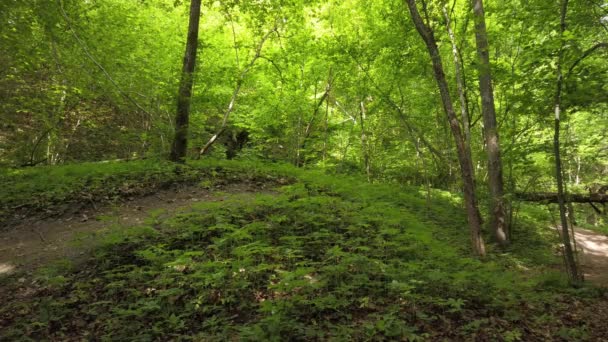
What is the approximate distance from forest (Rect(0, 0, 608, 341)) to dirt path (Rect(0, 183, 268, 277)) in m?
0.06

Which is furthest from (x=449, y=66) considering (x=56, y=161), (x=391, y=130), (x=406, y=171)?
(x=56, y=161)

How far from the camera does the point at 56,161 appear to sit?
49.9ft

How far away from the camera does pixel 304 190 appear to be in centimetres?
888

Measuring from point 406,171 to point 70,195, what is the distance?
1318cm

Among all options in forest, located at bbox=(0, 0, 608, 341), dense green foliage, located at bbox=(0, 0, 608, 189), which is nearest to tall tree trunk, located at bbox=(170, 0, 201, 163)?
forest, located at bbox=(0, 0, 608, 341)

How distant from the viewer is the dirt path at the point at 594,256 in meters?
7.79

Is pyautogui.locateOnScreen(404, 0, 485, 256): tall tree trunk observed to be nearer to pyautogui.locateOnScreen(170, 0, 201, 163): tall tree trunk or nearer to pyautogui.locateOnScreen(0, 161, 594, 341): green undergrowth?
pyautogui.locateOnScreen(0, 161, 594, 341): green undergrowth

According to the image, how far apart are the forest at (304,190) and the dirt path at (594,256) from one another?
0.57 ft

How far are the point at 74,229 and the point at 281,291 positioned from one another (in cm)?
531

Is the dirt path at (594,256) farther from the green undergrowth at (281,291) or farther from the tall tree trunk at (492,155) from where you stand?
the green undergrowth at (281,291)

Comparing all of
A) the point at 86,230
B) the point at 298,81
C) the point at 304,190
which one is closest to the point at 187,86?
the point at 304,190

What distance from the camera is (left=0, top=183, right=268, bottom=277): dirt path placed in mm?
6137

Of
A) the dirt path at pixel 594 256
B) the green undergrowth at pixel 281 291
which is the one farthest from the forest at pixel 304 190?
the dirt path at pixel 594 256

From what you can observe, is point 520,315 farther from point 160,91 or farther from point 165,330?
point 160,91
